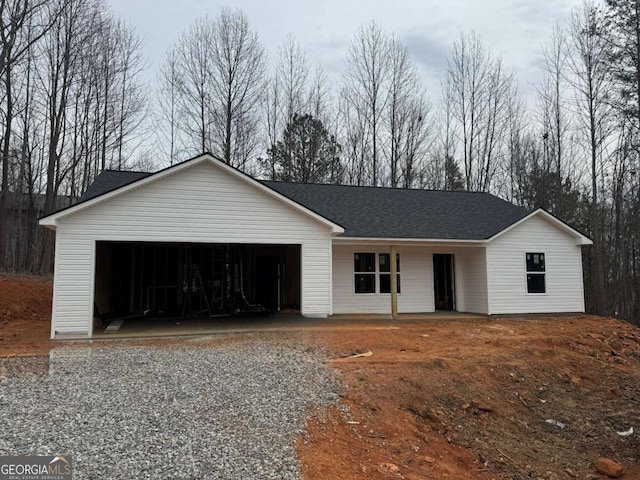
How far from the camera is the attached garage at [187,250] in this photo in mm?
10430

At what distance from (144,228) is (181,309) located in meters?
5.35

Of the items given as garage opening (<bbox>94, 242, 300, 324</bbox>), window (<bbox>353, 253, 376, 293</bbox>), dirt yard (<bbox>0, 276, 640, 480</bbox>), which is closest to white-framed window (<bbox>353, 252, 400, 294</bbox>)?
window (<bbox>353, 253, 376, 293</bbox>)

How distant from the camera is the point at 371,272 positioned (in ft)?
48.6

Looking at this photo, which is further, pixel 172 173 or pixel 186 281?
pixel 186 281

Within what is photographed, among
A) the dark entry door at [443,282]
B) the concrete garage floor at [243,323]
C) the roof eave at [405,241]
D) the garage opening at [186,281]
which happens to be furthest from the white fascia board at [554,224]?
the garage opening at [186,281]

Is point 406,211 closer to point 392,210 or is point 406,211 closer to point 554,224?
point 392,210

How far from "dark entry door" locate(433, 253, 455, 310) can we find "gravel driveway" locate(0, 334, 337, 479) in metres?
8.75

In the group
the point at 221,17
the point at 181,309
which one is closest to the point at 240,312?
the point at 181,309

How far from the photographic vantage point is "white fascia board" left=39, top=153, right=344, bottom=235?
405 inches

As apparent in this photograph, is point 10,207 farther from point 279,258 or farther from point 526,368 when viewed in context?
point 526,368

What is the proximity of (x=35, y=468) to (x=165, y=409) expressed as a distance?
1.58 meters

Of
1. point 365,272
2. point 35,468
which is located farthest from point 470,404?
point 365,272

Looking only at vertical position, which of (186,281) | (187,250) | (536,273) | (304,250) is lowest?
(186,281)

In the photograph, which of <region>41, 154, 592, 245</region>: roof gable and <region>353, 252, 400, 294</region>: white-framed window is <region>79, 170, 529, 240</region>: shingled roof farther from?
<region>353, 252, 400, 294</region>: white-framed window
